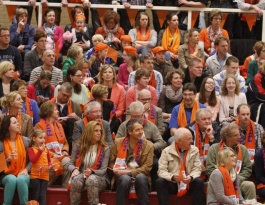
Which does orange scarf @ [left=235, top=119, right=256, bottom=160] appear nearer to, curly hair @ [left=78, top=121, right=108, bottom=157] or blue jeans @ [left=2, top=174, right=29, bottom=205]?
curly hair @ [left=78, top=121, right=108, bottom=157]

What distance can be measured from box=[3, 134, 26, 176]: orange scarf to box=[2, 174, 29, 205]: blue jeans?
0.12 m

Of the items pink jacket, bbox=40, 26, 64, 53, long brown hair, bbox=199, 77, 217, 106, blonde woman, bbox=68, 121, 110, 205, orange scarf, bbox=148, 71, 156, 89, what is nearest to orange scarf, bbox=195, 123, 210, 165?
long brown hair, bbox=199, 77, 217, 106

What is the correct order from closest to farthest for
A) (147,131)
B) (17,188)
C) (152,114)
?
(17,188), (147,131), (152,114)

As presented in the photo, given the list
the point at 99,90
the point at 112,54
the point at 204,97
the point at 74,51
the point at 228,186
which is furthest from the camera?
the point at 112,54

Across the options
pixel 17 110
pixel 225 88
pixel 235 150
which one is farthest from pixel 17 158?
pixel 225 88

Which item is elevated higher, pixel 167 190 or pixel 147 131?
pixel 147 131

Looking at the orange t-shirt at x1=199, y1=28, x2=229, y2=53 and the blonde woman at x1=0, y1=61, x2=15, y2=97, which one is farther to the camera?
the orange t-shirt at x1=199, y1=28, x2=229, y2=53

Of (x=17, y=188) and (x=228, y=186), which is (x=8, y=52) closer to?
(x=17, y=188)

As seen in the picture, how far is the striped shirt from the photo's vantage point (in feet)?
45.6

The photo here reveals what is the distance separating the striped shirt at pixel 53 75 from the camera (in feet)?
45.6

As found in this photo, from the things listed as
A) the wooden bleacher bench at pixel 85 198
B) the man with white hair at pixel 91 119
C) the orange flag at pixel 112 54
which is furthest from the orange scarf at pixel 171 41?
the wooden bleacher bench at pixel 85 198

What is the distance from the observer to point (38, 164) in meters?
11.8

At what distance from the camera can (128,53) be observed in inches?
564

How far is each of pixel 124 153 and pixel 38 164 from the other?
1.01 m
